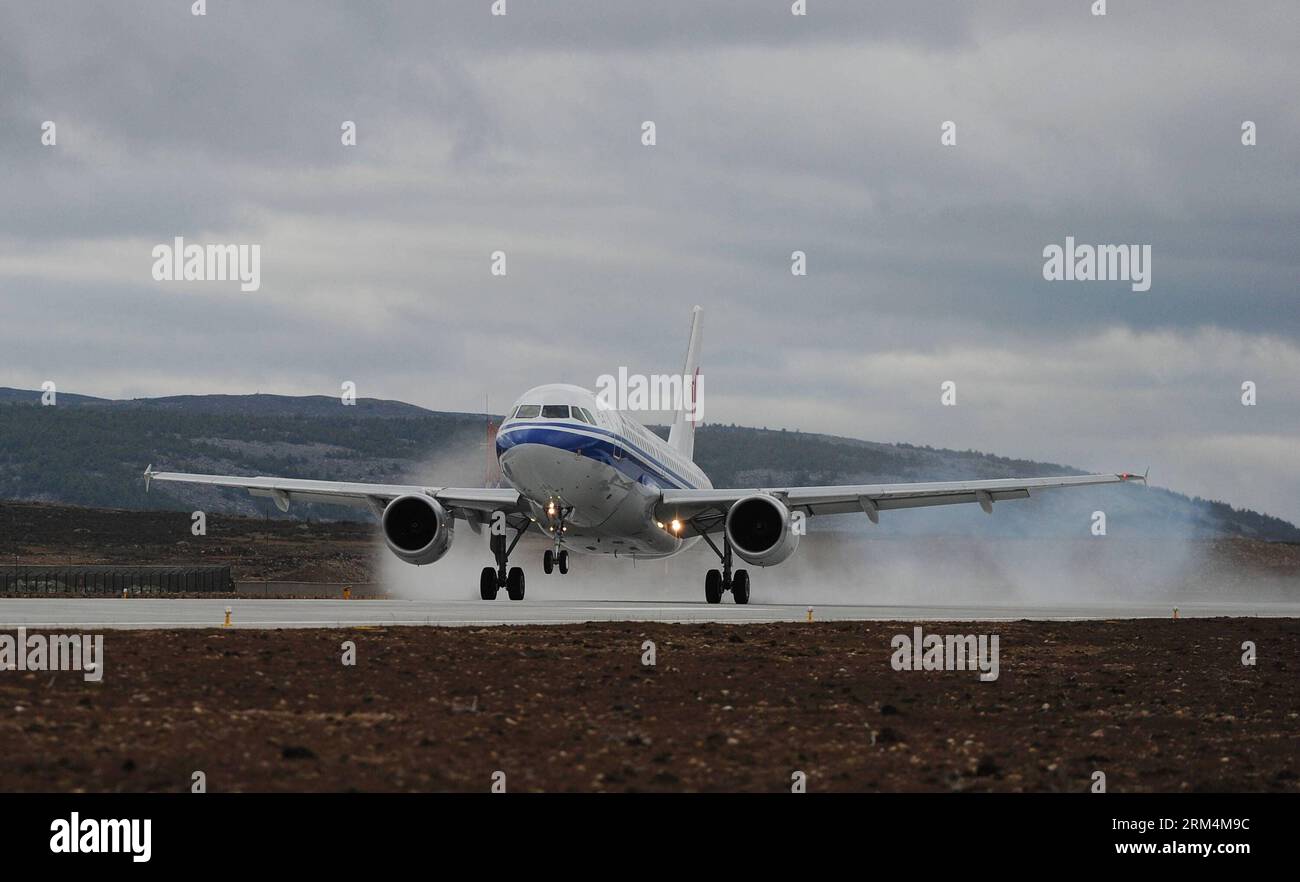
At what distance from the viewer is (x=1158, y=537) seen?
323 feet

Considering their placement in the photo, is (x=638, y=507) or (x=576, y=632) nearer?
(x=576, y=632)

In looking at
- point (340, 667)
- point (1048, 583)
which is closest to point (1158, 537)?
point (1048, 583)

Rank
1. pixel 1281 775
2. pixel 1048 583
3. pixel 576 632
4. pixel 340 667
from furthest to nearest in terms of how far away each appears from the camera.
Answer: pixel 1048 583
pixel 576 632
pixel 340 667
pixel 1281 775

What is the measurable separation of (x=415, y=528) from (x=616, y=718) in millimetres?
28684

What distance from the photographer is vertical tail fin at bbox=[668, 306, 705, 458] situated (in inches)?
2724

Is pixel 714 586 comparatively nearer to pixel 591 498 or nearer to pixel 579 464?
pixel 591 498

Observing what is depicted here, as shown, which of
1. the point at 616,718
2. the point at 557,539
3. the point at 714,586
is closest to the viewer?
the point at 616,718

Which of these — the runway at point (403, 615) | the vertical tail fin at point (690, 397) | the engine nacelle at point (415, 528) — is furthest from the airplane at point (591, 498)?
the vertical tail fin at point (690, 397)

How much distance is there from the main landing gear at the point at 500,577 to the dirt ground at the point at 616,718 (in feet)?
65.8

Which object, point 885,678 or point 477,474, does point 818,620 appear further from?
point 477,474

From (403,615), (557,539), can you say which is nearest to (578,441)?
(557,539)

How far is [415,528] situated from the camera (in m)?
45.9
